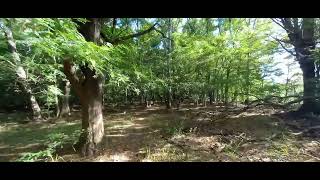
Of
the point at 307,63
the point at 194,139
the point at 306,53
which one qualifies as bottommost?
the point at 194,139

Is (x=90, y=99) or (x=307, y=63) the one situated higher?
(x=307, y=63)

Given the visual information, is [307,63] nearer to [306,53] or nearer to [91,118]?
[306,53]

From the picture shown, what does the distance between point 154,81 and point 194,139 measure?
2925 millimetres

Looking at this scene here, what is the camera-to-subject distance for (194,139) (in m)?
7.34

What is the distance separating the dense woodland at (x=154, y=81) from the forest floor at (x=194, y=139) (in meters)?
0.03

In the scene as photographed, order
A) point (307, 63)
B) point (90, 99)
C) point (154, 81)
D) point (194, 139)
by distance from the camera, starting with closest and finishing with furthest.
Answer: point (90, 99), point (194, 139), point (307, 63), point (154, 81)

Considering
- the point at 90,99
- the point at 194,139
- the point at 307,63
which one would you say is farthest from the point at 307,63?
the point at 90,99

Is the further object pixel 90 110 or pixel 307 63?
pixel 307 63

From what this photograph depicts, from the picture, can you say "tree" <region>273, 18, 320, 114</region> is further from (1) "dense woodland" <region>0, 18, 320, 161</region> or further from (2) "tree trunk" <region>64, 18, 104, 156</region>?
(2) "tree trunk" <region>64, 18, 104, 156</region>

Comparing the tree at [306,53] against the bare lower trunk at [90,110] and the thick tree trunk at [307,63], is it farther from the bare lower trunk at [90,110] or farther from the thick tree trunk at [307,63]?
the bare lower trunk at [90,110]

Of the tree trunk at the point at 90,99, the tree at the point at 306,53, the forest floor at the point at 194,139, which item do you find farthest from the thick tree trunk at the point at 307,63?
the tree trunk at the point at 90,99

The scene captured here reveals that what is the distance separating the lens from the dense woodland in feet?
16.4

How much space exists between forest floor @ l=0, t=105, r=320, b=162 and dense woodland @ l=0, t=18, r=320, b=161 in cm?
3
